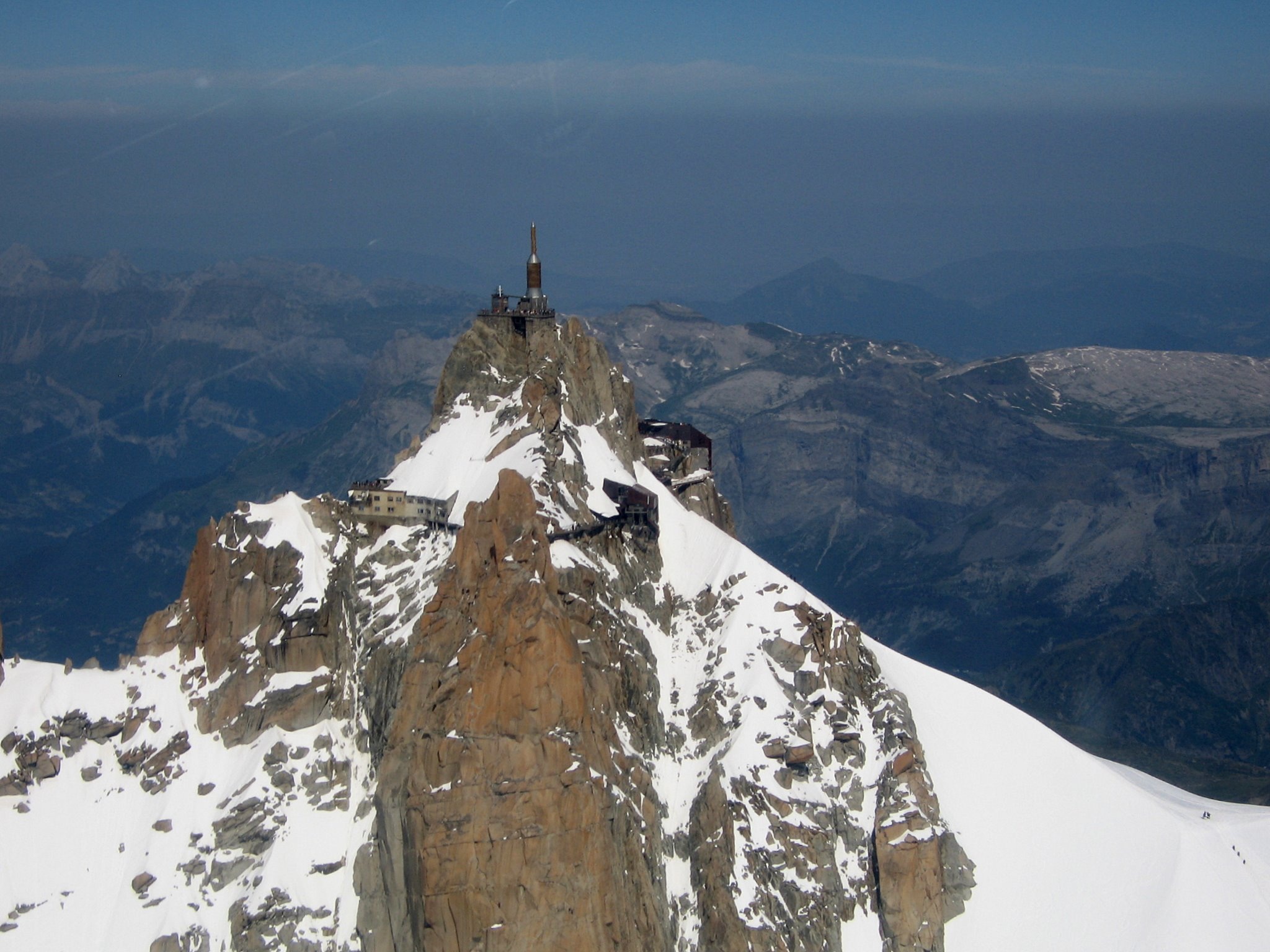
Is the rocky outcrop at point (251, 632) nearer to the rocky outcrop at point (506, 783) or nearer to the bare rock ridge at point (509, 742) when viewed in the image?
the bare rock ridge at point (509, 742)

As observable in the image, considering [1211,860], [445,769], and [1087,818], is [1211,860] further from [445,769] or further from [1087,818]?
[445,769]

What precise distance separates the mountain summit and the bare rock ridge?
345 millimetres

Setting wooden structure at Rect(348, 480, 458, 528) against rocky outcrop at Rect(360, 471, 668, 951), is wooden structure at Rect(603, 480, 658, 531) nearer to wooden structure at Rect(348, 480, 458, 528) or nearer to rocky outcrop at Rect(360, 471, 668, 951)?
wooden structure at Rect(348, 480, 458, 528)

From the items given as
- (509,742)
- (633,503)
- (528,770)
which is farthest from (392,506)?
(528,770)

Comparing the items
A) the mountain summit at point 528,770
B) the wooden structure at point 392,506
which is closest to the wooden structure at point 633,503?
the mountain summit at point 528,770

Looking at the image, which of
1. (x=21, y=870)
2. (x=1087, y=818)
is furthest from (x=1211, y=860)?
(x=21, y=870)

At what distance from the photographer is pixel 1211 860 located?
195 metres

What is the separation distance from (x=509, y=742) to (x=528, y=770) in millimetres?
3428

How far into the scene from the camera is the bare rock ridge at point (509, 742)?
524 ft

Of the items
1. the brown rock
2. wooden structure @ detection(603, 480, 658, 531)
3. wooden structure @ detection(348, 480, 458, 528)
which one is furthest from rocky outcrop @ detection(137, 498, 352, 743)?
the brown rock

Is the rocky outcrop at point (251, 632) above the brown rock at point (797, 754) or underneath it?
above

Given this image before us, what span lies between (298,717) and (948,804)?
3023 inches

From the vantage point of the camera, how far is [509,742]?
524ft

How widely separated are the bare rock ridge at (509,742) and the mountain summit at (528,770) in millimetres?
345
